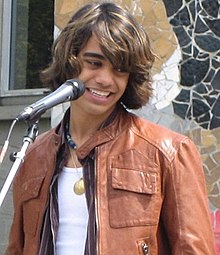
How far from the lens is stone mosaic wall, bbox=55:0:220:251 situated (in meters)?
5.29

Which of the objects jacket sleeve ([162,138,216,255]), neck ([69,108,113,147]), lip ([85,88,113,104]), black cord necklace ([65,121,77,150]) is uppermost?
lip ([85,88,113,104])

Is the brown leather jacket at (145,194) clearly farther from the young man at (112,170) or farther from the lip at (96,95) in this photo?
the lip at (96,95)

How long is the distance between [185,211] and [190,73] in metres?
2.61

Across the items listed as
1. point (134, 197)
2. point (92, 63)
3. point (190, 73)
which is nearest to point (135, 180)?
point (134, 197)

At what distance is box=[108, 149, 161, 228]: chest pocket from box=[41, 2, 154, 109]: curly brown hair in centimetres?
27

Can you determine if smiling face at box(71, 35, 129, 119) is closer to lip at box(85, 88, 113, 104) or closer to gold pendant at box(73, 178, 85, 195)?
lip at box(85, 88, 113, 104)

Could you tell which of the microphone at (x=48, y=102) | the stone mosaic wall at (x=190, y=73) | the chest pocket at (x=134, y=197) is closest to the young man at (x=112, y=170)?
the chest pocket at (x=134, y=197)

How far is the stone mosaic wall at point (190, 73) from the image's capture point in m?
5.29

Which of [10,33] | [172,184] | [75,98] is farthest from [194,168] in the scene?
[10,33]

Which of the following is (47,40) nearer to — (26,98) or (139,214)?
(26,98)

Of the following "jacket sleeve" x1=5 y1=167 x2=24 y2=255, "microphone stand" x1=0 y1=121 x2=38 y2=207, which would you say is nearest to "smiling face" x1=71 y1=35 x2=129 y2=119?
"microphone stand" x1=0 y1=121 x2=38 y2=207

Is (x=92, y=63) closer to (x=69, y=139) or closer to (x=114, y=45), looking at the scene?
→ (x=114, y=45)

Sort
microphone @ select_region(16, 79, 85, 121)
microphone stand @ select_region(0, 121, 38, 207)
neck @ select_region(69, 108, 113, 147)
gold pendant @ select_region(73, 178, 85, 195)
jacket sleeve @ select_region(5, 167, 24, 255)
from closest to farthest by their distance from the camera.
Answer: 1. microphone stand @ select_region(0, 121, 38, 207)
2. microphone @ select_region(16, 79, 85, 121)
3. gold pendant @ select_region(73, 178, 85, 195)
4. neck @ select_region(69, 108, 113, 147)
5. jacket sleeve @ select_region(5, 167, 24, 255)

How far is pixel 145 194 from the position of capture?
9.39 ft
